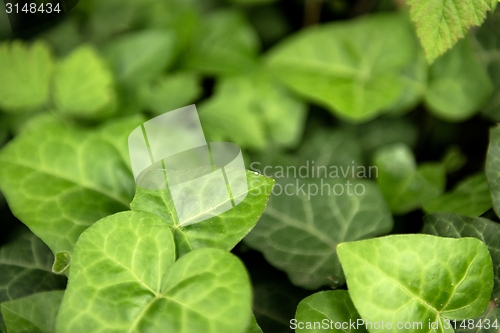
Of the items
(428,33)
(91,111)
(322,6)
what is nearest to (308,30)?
(322,6)

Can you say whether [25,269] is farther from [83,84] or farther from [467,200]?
[467,200]

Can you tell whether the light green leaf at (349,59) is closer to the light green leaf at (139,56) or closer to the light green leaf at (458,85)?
the light green leaf at (458,85)

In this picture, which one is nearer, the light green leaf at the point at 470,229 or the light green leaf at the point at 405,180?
the light green leaf at the point at 470,229

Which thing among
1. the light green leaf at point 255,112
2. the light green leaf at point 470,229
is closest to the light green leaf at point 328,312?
the light green leaf at point 470,229

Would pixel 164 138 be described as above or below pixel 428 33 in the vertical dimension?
below

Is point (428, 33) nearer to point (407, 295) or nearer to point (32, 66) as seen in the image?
point (407, 295)
